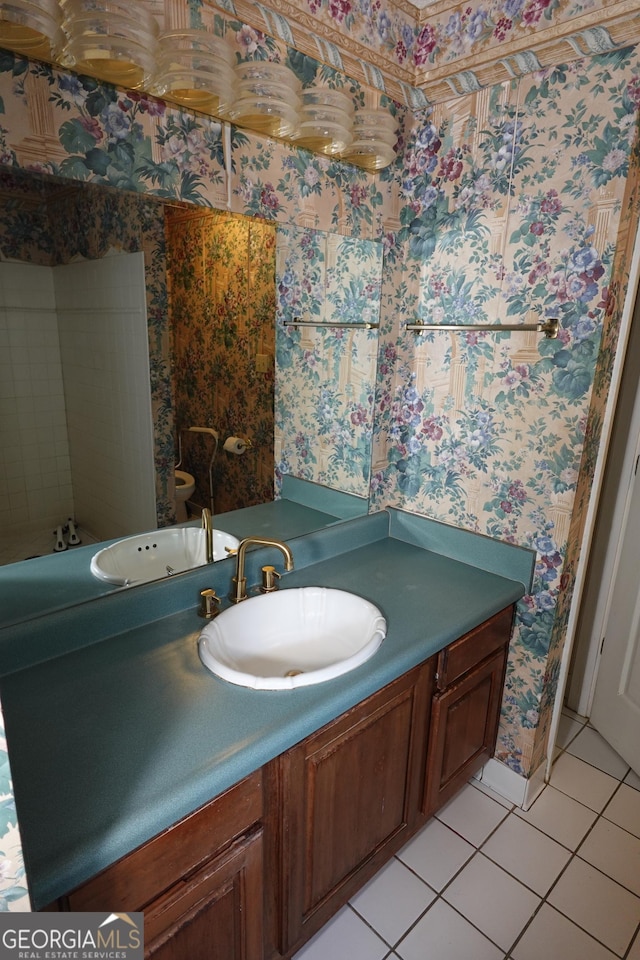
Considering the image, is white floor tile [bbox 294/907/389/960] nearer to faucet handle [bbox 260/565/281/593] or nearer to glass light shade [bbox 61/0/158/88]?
faucet handle [bbox 260/565/281/593]

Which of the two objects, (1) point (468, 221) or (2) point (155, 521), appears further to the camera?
(1) point (468, 221)

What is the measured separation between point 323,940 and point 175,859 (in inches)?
33.1

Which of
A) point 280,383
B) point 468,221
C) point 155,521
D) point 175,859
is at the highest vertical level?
point 468,221

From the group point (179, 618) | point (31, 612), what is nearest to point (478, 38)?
point (179, 618)

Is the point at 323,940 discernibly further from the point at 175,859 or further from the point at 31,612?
the point at 31,612

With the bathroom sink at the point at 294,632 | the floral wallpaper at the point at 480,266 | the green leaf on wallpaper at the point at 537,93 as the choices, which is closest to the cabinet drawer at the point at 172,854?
the bathroom sink at the point at 294,632

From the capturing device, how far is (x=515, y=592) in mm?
1665

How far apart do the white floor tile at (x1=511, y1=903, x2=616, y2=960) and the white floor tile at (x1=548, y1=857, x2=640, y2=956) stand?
0.09 feet

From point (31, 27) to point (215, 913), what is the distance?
1.61m

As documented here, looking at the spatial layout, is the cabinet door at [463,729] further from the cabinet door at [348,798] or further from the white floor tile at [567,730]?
the white floor tile at [567,730]

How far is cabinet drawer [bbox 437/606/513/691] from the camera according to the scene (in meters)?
1.49

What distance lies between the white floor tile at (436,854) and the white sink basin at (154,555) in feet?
3.67

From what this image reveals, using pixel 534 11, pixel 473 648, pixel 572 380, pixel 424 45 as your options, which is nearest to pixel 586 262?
pixel 572 380

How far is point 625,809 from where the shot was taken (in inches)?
74.1
